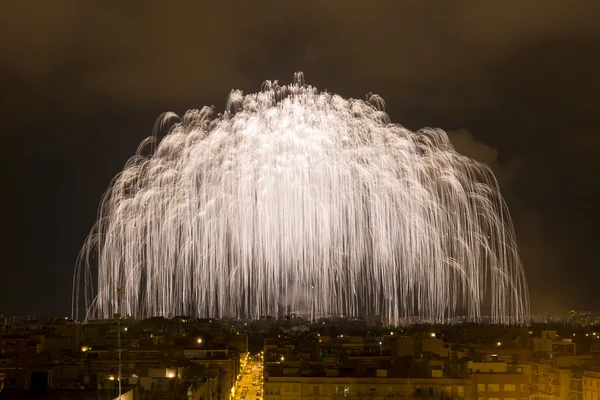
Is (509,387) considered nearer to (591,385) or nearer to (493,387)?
(493,387)

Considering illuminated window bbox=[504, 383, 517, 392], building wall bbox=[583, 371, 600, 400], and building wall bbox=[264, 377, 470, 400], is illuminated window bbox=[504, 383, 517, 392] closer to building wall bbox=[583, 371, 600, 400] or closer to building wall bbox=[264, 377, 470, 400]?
building wall bbox=[264, 377, 470, 400]

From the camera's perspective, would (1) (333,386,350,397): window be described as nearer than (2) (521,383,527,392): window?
Yes

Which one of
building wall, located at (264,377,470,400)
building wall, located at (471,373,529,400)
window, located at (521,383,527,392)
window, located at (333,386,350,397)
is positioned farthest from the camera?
window, located at (521,383,527,392)

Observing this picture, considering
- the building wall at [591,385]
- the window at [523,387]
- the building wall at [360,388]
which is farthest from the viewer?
the building wall at [591,385]

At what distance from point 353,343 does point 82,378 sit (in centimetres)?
3087

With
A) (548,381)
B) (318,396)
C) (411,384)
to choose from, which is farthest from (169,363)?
(548,381)

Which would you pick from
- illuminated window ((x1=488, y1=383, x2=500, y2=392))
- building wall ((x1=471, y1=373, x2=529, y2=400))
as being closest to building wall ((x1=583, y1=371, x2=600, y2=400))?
building wall ((x1=471, y1=373, x2=529, y2=400))

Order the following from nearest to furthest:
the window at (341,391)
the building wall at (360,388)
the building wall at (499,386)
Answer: the building wall at (360,388) < the window at (341,391) < the building wall at (499,386)

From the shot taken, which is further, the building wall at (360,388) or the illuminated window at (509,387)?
the illuminated window at (509,387)

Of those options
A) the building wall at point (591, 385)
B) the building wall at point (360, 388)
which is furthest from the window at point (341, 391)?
the building wall at point (591, 385)

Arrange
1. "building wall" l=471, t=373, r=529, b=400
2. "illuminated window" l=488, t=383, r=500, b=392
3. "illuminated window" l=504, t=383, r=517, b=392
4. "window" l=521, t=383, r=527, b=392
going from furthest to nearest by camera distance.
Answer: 1. "window" l=521, t=383, r=527, b=392
2. "illuminated window" l=504, t=383, r=517, b=392
3. "illuminated window" l=488, t=383, r=500, b=392
4. "building wall" l=471, t=373, r=529, b=400

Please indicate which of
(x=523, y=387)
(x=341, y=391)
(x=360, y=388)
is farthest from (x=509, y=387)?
(x=341, y=391)

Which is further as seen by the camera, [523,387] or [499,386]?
[523,387]

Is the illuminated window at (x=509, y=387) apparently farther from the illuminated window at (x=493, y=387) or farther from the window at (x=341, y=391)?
the window at (x=341, y=391)
